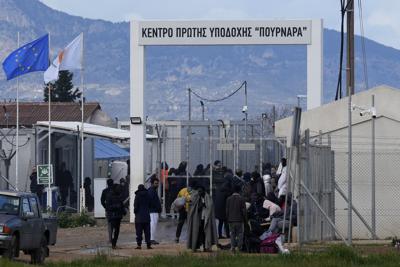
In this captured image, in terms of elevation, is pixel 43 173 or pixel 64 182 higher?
pixel 43 173

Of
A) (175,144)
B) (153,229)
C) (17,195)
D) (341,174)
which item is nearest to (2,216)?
(17,195)

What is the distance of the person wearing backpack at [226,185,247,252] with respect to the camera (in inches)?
1057

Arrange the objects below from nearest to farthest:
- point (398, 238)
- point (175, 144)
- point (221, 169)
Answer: point (398, 238) < point (221, 169) < point (175, 144)

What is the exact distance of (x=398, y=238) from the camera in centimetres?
2859

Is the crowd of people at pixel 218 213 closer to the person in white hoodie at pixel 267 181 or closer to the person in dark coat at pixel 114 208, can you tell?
the person in dark coat at pixel 114 208

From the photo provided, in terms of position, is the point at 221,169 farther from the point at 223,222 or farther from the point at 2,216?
the point at 2,216

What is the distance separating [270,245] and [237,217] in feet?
3.19

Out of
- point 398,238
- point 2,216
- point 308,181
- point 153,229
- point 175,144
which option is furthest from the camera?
point 175,144

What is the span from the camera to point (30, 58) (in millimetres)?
40219

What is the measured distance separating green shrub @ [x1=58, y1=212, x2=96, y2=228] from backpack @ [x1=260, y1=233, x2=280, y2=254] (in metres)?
12.3

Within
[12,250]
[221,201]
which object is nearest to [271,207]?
[221,201]

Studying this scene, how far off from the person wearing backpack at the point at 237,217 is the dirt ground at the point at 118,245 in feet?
3.78

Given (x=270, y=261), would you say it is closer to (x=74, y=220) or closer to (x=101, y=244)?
(x=101, y=244)

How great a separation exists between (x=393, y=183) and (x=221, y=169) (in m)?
8.93
